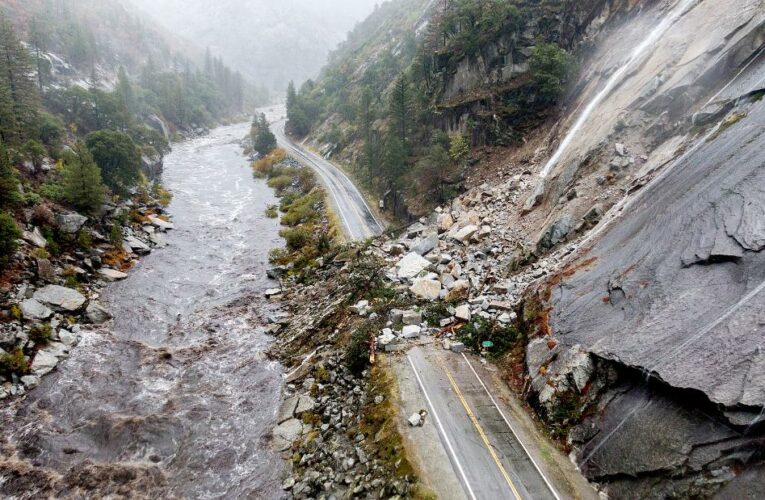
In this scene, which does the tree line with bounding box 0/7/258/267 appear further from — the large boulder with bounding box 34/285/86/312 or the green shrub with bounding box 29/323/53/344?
the green shrub with bounding box 29/323/53/344

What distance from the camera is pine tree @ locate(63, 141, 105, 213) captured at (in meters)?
38.0

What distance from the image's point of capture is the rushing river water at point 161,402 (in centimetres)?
1808

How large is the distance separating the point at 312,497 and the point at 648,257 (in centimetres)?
1769

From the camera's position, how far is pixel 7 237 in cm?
2762

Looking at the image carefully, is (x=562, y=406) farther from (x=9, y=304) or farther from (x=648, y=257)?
(x=9, y=304)

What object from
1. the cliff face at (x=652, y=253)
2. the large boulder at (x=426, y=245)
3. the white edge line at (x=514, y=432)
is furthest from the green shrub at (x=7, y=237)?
the cliff face at (x=652, y=253)

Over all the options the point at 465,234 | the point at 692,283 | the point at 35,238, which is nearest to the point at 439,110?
the point at 465,234

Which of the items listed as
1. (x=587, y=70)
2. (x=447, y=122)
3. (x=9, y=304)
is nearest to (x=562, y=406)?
(x=9, y=304)

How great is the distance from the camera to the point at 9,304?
85.3ft

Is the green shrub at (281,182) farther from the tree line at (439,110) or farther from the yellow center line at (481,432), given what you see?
the yellow center line at (481,432)

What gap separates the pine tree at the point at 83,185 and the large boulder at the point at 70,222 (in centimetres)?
222

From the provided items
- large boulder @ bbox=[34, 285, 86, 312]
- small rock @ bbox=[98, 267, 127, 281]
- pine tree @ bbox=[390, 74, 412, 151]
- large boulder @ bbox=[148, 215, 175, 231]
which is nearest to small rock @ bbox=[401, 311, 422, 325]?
large boulder @ bbox=[34, 285, 86, 312]

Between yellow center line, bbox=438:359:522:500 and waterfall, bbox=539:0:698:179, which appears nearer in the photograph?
yellow center line, bbox=438:359:522:500

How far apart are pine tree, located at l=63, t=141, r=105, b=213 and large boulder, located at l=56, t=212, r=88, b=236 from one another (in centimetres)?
222
